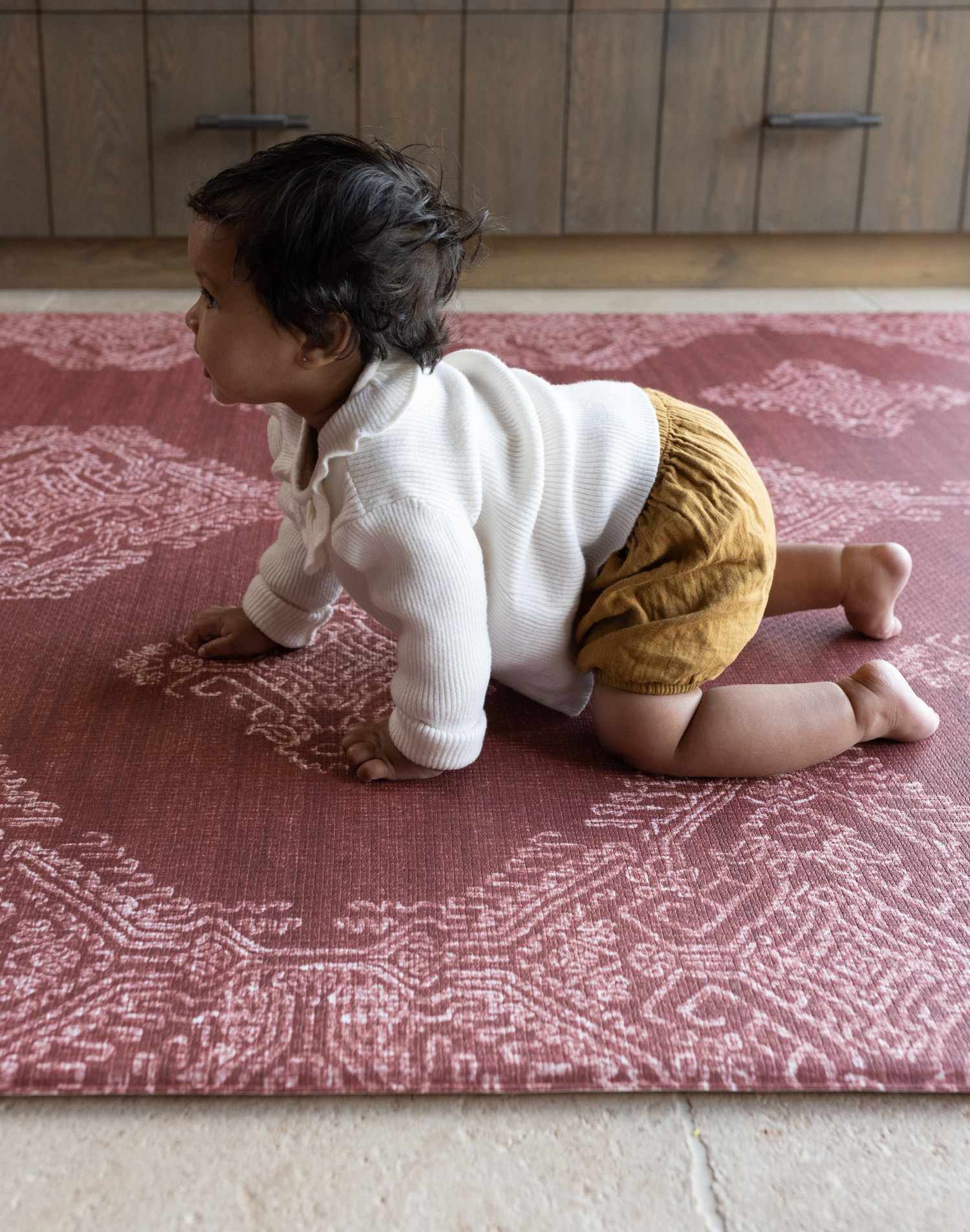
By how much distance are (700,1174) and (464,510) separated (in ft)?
1.29

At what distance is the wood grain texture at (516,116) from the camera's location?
1950 mm

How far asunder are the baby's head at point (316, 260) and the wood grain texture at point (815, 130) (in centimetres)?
147

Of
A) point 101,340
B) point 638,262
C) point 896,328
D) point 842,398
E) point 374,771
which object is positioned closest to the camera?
point 374,771

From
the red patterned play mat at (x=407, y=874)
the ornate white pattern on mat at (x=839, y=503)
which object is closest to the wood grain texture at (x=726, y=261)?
the ornate white pattern on mat at (x=839, y=503)

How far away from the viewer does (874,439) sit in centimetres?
141

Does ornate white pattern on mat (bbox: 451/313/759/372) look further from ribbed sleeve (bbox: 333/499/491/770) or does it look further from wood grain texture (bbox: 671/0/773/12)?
ribbed sleeve (bbox: 333/499/491/770)

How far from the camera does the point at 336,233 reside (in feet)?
2.31

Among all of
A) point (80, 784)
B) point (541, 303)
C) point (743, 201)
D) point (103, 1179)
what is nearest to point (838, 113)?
point (743, 201)

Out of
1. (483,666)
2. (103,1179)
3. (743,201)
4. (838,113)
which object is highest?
(838,113)

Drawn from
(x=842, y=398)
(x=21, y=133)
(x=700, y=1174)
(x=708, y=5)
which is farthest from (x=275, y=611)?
(x=708, y=5)

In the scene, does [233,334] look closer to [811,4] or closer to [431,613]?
[431,613]

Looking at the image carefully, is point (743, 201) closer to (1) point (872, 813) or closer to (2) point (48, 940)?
(1) point (872, 813)

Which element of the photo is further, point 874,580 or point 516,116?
point 516,116

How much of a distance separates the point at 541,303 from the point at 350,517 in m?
1.38
